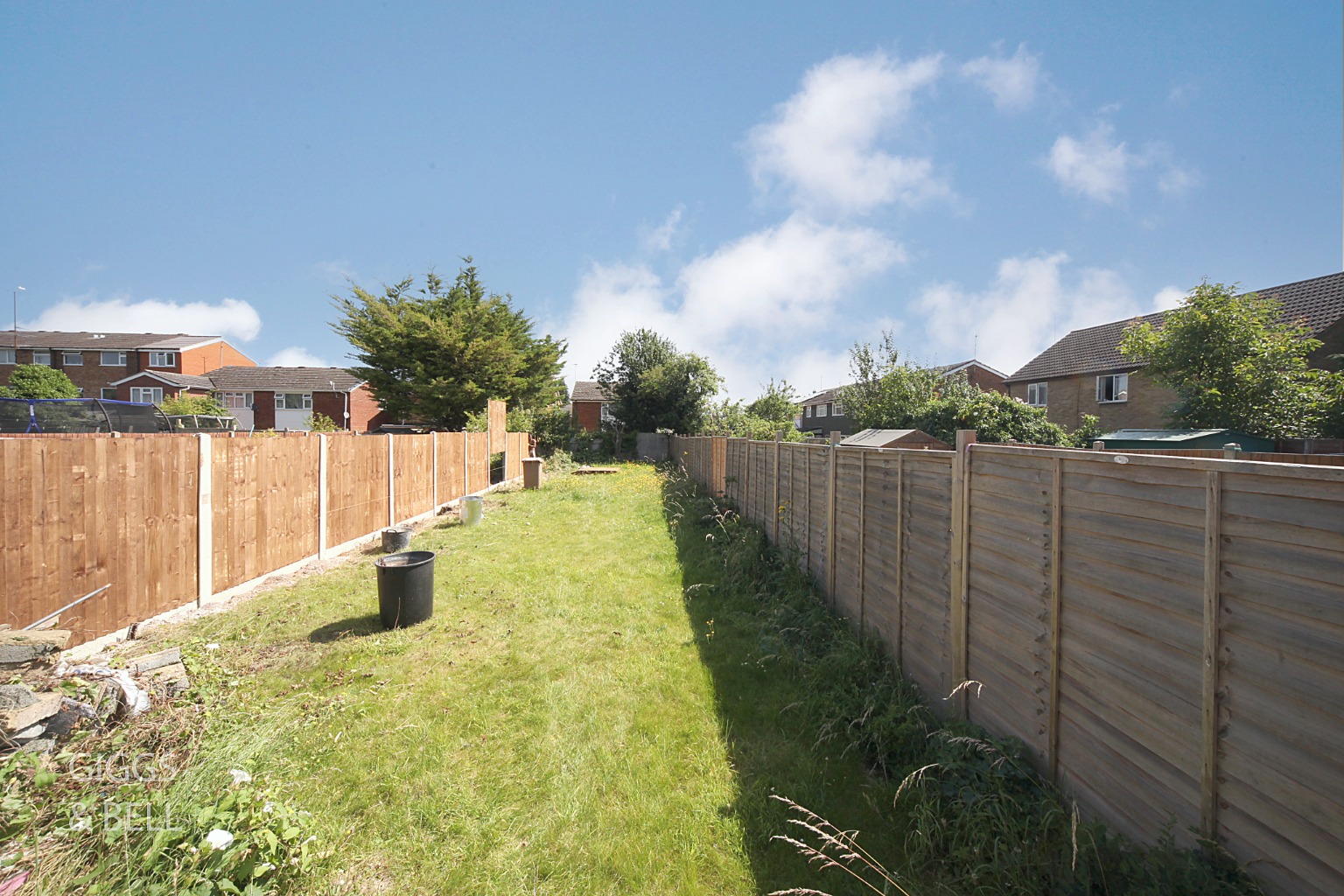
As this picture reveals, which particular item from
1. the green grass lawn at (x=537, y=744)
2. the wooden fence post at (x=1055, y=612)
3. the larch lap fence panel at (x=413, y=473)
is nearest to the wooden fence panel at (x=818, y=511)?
the green grass lawn at (x=537, y=744)

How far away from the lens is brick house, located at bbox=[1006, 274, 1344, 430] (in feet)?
65.6

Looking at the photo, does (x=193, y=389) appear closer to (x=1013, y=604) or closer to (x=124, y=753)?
(x=124, y=753)

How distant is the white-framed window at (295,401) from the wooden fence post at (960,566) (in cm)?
4865

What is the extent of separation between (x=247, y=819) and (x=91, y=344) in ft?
207

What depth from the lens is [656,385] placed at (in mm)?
33125

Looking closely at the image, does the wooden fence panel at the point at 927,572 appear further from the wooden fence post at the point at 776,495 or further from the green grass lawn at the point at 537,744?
the wooden fence post at the point at 776,495

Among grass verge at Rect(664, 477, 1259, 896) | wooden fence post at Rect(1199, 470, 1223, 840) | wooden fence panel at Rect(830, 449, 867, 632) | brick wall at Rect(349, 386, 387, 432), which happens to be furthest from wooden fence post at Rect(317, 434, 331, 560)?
brick wall at Rect(349, 386, 387, 432)

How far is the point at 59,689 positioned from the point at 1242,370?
22.8m

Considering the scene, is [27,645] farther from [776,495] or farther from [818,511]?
[776,495]

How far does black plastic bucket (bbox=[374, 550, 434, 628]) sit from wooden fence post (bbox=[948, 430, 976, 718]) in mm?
5192

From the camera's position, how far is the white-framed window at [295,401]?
42.4 meters

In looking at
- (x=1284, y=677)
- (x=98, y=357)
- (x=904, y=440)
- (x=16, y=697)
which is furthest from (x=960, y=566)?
(x=98, y=357)

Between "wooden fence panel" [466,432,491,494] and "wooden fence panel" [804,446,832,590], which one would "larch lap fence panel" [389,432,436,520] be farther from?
"wooden fence panel" [804,446,832,590]

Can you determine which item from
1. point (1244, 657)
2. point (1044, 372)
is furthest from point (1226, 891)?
point (1044, 372)
